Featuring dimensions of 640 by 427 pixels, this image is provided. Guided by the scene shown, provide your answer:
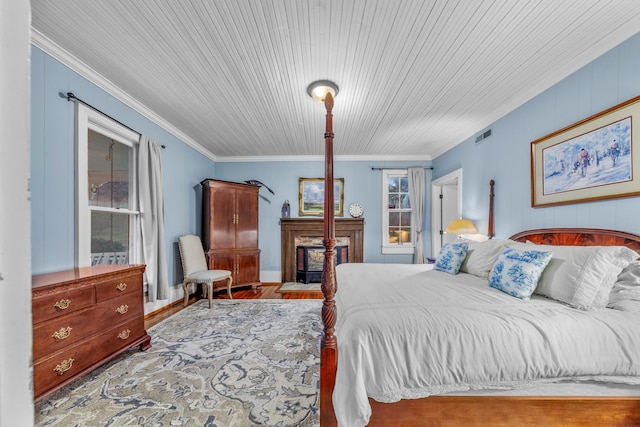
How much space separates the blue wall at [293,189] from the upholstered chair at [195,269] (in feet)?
4.38

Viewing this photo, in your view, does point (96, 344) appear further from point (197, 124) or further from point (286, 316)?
point (197, 124)

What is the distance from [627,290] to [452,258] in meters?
1.20

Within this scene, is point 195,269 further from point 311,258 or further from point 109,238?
point 311,258

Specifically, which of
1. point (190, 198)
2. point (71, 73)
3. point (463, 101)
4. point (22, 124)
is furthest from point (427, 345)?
point (190, 198)

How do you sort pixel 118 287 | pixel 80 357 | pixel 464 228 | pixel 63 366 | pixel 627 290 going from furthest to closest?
pixel 464 228 → pixel 118 287 → pixel 80 357 → pixel 63 366 → pixel 627 290

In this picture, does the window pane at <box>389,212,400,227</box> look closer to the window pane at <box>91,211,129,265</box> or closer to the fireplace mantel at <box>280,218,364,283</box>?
Answer: the fireplace mantel at <box>280,218,364,283</box>

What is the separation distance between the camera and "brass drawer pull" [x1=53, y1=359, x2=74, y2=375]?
1.74 meters

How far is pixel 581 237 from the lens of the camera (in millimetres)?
2141

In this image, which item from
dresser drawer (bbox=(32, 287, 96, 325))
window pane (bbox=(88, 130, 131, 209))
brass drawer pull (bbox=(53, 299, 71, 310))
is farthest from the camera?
window pane (bbox=(88, 130, 131, 209))

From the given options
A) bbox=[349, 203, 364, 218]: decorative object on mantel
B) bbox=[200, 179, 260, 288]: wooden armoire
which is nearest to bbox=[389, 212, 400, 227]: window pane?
bbox=[349, 203, 364, 218]: decorative object on mantel

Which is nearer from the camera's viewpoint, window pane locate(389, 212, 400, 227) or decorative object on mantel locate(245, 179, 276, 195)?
decorative object on mantel locate(245, 179, 276, 195)

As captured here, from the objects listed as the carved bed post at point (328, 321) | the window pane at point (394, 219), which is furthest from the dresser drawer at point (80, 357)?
the window pane at point (394, 219)

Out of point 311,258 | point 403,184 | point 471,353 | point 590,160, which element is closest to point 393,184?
point 403,184

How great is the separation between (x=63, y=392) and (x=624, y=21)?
4659 mm
